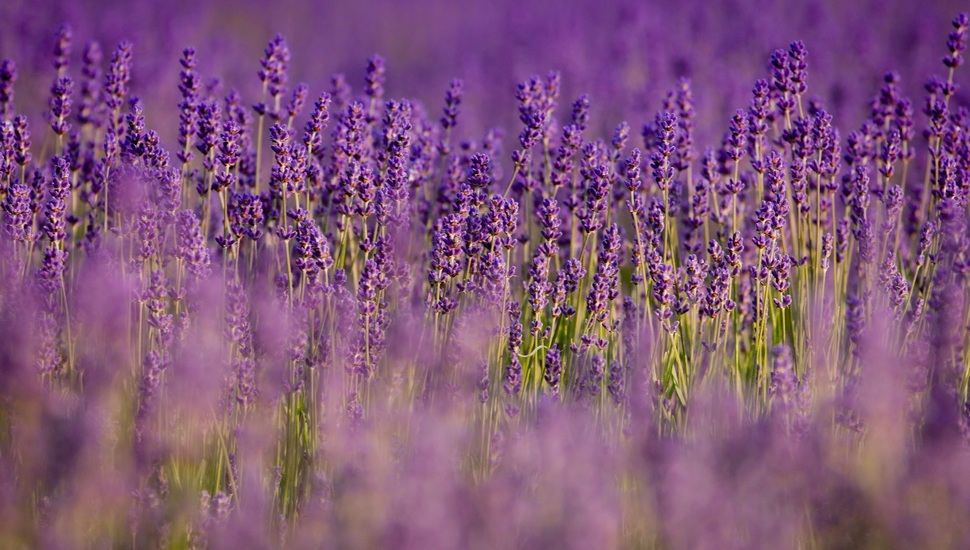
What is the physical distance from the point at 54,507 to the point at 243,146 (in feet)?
6.79

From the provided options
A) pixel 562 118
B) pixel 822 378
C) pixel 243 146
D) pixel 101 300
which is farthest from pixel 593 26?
pixel 101 300

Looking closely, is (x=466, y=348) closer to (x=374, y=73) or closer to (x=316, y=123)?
(x=316, y=123)

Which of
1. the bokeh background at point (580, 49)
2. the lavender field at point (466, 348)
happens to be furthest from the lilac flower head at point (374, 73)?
the bokeh background at point (580, 49)

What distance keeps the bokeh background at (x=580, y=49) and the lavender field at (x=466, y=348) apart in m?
2.53

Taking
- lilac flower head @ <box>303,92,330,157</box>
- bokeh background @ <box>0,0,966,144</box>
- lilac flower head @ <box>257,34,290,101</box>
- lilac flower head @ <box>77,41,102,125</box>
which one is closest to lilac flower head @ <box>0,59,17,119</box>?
lilac flower head @ <box>77,41,102,125</box>

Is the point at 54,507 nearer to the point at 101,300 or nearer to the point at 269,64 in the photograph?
the point at 101,300

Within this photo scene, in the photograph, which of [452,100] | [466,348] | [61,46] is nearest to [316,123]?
[452,100]

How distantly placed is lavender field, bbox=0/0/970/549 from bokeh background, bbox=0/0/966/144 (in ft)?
8.29

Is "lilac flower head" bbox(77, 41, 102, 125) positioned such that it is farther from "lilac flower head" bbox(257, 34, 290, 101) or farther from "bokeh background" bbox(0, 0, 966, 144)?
"bokeh background" bbox(0, 0, 966, 144)

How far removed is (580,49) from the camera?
29.5 ft

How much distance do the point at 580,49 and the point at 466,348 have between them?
21.4 feet

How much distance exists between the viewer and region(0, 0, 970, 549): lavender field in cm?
229

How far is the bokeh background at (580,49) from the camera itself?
285 inches

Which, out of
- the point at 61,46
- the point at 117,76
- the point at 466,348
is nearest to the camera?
the point at 466,348
